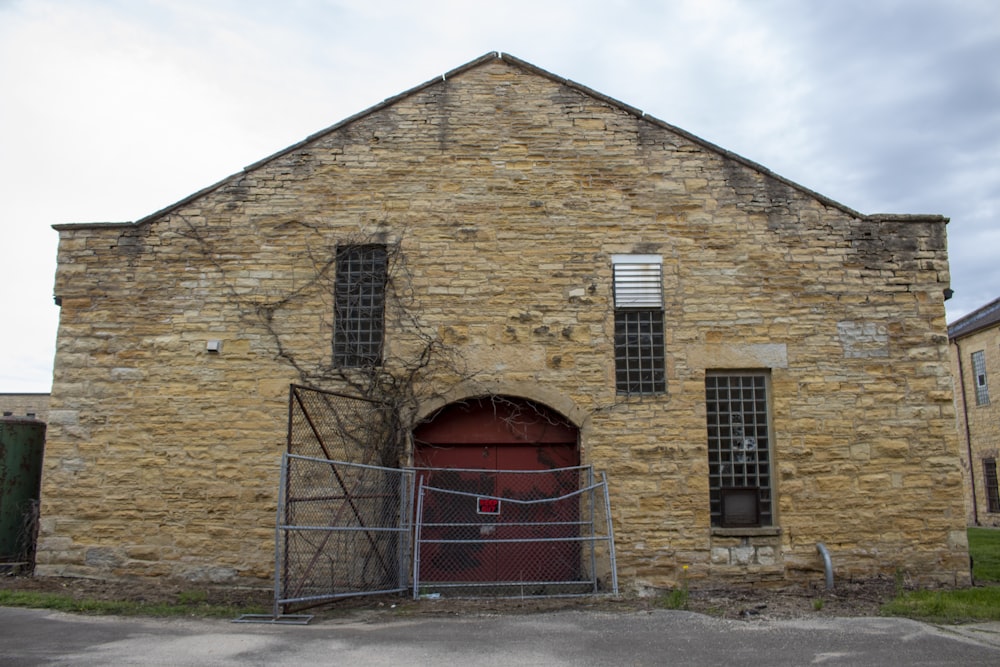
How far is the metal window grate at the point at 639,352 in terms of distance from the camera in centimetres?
1057

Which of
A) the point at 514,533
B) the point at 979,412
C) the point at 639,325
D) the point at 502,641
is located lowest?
the point at 502,641

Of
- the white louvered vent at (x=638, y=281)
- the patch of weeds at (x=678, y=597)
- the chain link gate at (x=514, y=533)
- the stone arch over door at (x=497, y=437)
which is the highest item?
the white louvered vent at (x=638, y=281)

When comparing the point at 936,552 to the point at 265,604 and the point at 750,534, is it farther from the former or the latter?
the point at 265,604

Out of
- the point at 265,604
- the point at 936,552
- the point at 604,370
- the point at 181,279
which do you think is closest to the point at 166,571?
the point at 265,604

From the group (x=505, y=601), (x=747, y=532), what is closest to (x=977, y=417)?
(x=747, y=532)

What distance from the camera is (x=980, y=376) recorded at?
91.2 feet

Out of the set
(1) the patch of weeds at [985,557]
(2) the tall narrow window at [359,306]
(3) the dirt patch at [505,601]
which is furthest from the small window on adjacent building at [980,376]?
(2) the tall narrow window at [359,306]

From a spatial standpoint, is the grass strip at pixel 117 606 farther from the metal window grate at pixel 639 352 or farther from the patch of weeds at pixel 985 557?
the patch of weeds at pixel 985 557

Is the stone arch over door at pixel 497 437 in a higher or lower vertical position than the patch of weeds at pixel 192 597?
higher

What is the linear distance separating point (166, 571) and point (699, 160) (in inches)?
336

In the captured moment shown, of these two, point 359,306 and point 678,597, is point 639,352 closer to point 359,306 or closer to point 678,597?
point 678,597

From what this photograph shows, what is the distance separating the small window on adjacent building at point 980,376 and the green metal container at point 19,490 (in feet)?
89.2

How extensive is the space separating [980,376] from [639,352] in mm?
22335

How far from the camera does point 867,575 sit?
1011 centimetres
